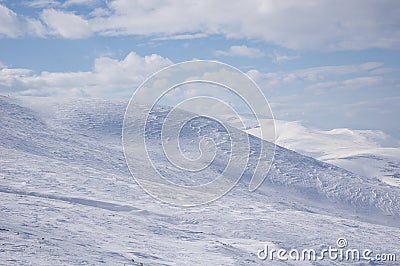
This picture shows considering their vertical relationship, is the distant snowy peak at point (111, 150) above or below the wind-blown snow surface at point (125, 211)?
above

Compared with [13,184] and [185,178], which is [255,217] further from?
[13,184]

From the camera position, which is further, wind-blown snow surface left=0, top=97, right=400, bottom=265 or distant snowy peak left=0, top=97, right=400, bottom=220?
distant snowy peak left=0, top=97, right=400, bottom=220

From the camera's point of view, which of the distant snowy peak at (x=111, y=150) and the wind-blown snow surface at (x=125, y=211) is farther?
the distant snowy peak at (x=111, y=150)

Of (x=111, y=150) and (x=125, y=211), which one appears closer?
(x=125, y=211)

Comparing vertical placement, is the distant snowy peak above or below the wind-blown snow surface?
above

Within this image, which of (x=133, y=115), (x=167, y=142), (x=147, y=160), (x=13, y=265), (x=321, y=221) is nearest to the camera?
(x=13, y=265)

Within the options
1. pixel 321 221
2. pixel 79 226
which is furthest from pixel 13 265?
pixel 321 221

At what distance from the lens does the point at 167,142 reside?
9225 cm

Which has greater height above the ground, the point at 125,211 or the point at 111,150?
the point at 111,150

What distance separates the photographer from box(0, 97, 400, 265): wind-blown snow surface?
23484mm

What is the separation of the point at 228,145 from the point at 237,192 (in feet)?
112

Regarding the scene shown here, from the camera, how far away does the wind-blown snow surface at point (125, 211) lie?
77.0ft

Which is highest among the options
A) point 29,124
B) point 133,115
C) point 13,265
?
point 133,115

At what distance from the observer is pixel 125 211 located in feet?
130
